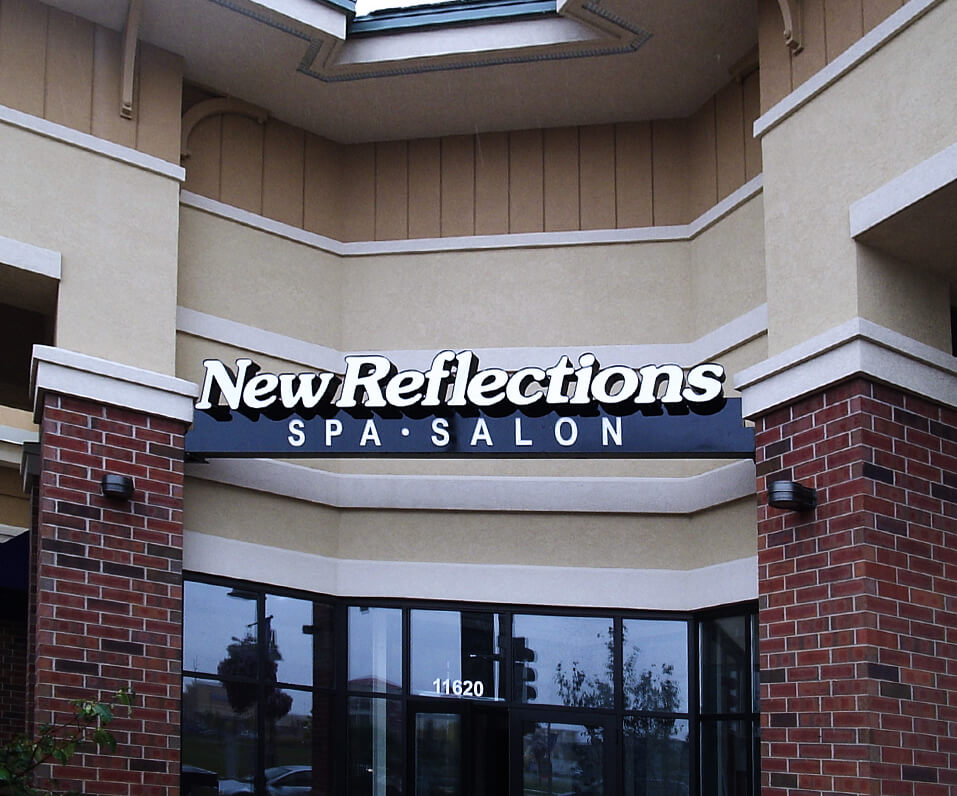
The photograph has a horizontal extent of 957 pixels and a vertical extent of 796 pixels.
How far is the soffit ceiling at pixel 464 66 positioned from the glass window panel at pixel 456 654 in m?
5.79

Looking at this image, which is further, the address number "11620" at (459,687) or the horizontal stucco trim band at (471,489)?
the address number "11620" at (459,687)

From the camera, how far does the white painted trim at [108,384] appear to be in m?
12.4

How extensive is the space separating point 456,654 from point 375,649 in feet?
3.04

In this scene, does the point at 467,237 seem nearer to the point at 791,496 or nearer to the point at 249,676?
the point at 249,676

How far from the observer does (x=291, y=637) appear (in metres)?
14.5

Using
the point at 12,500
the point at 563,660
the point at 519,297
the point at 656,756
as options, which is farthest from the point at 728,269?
the point at 12,500

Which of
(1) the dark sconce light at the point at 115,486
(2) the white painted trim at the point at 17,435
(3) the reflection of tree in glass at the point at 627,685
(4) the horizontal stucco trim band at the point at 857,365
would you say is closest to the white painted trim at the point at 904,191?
(4) the horizontal stucco trim band at the point at 857,365

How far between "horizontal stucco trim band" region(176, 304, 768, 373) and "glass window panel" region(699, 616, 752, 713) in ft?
9.59

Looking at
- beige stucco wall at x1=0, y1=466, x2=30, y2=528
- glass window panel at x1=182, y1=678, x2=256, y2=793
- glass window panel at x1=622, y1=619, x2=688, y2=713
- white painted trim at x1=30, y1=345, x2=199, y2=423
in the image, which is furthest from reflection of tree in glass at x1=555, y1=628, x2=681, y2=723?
beige stucco wall at x1=0, y1=466, x2=30, y2=528

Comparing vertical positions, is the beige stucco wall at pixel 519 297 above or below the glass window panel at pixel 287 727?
above

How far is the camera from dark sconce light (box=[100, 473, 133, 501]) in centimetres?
1241

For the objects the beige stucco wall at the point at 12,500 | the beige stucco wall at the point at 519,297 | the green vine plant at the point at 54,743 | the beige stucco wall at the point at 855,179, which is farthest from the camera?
the beige stucco wall at the point at 519,297

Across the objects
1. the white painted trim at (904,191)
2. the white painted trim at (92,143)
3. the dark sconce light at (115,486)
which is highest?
the white painted trim at (92,143)

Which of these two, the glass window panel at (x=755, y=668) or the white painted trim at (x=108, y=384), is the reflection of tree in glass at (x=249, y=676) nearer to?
the white painted trim at (x=108, y=384)
